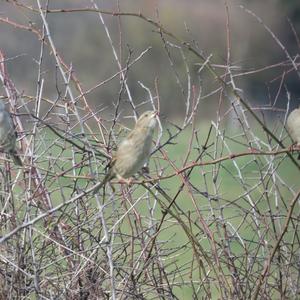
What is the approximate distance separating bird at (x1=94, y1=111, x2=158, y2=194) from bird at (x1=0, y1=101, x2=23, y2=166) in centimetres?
58

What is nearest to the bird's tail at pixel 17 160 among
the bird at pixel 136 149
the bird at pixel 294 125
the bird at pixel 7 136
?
the bird at pixel 7 136

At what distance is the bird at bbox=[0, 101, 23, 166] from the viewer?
5.46 m

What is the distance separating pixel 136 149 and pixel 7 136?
144 cm

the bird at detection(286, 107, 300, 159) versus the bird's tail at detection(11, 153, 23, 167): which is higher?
the bird at detection(286, 107, 300, 159)

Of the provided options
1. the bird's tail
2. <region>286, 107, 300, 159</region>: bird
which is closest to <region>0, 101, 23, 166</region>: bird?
the bird's tail

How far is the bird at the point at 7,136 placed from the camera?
5464mm

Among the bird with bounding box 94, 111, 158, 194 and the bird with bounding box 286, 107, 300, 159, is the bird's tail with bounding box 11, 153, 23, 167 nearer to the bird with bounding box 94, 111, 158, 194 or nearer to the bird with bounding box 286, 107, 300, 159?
the bird with bounding box 94, 111, 158, 194

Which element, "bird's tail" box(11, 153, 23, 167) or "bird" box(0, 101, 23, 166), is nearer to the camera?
"bird's tail" box(11, 153, 23, 167)

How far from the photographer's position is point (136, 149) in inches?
197

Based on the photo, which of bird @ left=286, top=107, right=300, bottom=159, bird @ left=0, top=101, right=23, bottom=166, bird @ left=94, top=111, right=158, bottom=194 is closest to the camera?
bird @ left=94, top=111, right=158, bottom=194

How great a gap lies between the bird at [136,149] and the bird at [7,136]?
58 cm

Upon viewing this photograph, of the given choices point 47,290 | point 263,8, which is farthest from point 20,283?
point 263,8

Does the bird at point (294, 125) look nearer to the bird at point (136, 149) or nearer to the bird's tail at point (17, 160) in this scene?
the bird at point (136, 149)

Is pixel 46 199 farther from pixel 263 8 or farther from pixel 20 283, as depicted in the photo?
pixel 263 8
